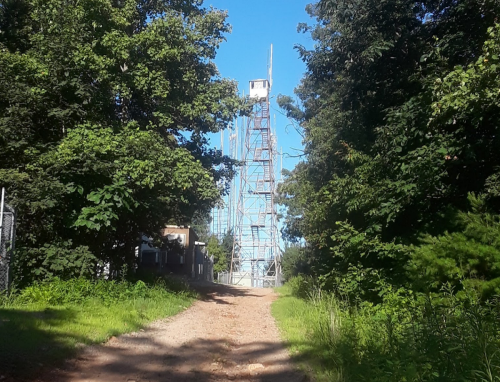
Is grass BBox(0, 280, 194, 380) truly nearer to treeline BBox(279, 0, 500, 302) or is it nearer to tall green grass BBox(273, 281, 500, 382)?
tall green grass BBox(273, 281, 500, 382)

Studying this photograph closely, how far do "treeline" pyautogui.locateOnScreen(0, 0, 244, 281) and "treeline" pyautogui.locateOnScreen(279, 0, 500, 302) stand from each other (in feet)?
15.0

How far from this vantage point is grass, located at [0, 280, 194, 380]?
652cm

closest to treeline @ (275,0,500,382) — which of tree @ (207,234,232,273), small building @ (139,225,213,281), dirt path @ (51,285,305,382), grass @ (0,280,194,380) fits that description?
dirt path @ (51,285,305,382)

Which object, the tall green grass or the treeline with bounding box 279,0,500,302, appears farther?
the treeline with bounding box 279,0,500,302

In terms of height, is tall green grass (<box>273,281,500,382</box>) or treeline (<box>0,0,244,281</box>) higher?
treeline (<box>0,0,244,281</box>)

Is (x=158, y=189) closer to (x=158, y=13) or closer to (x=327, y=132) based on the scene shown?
(x=158, y=13)

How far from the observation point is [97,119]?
15.1 metres

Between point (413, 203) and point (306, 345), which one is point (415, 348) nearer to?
point (306, 345)

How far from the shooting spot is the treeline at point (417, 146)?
329 inches

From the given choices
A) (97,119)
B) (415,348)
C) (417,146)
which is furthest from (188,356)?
(97,119)

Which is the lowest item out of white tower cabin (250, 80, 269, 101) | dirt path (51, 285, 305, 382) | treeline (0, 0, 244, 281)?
dirt path (51, 285, 305, 382)

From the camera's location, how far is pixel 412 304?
820cm

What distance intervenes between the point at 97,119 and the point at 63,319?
776 cm

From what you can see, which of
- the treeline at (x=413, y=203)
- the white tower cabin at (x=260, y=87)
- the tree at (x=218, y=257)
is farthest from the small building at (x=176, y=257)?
the treeline at (x=413, y=203)
